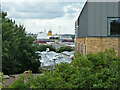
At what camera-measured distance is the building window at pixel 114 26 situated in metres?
13.8

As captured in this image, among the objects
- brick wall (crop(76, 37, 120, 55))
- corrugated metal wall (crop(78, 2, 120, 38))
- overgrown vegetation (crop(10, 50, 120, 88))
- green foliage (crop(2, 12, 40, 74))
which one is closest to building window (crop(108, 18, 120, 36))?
corrugated metal wall (crop(78, 2, 120, 38))

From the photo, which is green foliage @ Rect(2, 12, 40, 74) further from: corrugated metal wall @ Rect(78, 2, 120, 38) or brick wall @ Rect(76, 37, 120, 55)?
corrugated metal wall @ Rect(78, 2, 120, 38)

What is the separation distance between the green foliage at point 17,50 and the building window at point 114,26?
1095 cm

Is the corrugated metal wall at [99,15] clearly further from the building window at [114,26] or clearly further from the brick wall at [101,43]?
the brick wall at [101,43]

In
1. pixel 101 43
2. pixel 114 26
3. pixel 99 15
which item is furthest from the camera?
pixel 114 26

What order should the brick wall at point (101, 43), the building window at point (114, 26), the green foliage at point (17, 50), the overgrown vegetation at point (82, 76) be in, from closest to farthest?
1. the overgrown vegetation at point (82, 76)
2. the brick wall at point (101, 43)
3. the building window at point (114, 26)
4. the green foliage at point (17, 50)

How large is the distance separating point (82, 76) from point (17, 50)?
20205 millimetres

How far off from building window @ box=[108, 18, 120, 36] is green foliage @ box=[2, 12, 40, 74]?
431 inches

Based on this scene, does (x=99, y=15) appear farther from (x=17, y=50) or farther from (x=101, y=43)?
(x=17, y=50)

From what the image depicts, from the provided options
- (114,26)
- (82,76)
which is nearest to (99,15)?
(114,26)

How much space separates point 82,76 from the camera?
561 cm

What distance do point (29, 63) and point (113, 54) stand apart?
831 inches

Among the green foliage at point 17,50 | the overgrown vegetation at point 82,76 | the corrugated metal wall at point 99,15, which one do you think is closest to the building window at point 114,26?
the corrugated metal wall at point 99,15

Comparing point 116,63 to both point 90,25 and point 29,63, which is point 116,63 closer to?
point 90,25
